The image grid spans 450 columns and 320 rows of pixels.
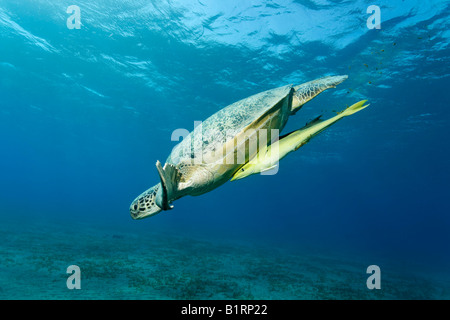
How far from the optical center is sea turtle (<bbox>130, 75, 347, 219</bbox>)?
251 centimetres

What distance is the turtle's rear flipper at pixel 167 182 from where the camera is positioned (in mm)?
2334

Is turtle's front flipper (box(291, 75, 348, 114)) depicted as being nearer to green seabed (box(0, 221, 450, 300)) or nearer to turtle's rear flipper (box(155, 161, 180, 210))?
turtle's rear flipper (box(155, 161, 180, 210))

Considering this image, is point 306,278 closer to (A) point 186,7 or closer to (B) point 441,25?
(B) point 441,25

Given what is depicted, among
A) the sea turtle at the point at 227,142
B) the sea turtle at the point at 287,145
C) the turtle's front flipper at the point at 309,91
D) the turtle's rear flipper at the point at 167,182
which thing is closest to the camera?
the sea turtle at the point at 287,145

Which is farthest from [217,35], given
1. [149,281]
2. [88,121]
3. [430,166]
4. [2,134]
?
[2,134]

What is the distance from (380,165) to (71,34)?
4114 centimetres

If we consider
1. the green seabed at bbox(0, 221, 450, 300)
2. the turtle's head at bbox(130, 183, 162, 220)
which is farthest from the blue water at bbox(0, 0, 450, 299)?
the turtle's head at bbox(130, 183, 162, 220)

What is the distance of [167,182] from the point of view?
2416 millimetres

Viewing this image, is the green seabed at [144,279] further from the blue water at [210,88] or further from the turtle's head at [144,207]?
the turtle's head at [144,207]

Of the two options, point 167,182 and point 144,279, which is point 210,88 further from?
point 167,182

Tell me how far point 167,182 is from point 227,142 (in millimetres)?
782

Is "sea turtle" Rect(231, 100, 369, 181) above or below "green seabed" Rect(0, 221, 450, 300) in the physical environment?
above

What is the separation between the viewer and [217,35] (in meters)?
13.3

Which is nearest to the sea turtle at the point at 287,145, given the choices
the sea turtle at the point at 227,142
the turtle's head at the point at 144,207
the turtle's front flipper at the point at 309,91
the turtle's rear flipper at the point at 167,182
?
the sea turtle at the point at 227,142
